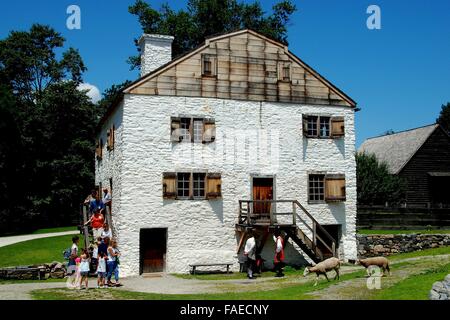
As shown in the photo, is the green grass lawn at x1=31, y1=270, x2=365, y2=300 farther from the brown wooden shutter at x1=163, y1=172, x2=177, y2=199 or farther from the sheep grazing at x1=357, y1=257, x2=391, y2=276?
the brown wooden shutter at x1=163, y1=172, x2=177, y2=199

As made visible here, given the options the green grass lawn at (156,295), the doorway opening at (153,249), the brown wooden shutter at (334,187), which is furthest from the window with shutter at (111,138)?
the brown wooden shutter at (334,187)

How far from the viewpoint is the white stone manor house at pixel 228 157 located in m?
22.4

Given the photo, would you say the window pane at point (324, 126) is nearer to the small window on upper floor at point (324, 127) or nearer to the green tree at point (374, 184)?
the small window on upper floor at point (324, 127)

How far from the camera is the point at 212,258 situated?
Result: 2288 cm

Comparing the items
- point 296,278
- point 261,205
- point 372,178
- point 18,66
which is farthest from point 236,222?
point 18,66

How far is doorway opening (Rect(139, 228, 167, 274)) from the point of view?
2253 cm

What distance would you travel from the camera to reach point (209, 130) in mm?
23297

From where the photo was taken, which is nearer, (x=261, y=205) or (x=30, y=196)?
(x=261, y=205)

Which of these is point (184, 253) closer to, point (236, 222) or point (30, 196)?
point (236, 222)

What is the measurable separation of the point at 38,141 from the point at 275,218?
28.8 meters

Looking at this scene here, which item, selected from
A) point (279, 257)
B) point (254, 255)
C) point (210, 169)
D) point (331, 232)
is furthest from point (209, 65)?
point (331, 232)

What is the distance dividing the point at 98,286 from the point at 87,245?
15.4ft

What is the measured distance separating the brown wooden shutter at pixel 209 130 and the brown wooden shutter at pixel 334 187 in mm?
6086

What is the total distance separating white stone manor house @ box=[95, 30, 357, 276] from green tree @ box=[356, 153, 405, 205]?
1048cm
